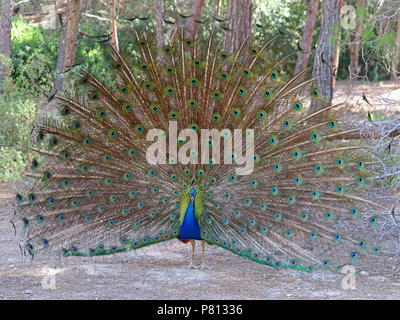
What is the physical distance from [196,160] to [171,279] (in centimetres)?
120

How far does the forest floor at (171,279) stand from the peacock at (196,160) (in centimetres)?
30

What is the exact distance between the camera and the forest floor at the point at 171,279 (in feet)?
17.5

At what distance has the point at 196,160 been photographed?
5.85 metres

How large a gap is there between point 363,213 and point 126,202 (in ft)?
7.68

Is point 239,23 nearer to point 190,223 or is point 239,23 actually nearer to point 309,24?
point 190,223

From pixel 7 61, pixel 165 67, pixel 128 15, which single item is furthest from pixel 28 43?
pixel 165 67

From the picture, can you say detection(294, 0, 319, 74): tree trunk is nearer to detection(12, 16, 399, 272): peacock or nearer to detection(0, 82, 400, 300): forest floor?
detection(12, 16, 399, 272): peacock

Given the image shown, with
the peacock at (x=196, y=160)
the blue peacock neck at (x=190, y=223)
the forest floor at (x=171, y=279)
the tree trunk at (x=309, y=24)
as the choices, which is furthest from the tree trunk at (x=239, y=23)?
the tree trunk at (x=309, y=24)

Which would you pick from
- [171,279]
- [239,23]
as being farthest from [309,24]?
[171,279]

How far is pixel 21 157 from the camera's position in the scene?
32.2ft

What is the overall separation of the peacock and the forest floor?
0.30 m

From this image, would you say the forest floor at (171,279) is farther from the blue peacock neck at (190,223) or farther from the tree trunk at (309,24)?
the tree trunk at (309,24)

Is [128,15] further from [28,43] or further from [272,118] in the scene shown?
[272,118]

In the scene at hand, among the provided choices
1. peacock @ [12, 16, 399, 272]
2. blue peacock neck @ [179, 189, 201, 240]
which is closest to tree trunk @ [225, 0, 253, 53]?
peacock @ [12, 16, 399, 272]
